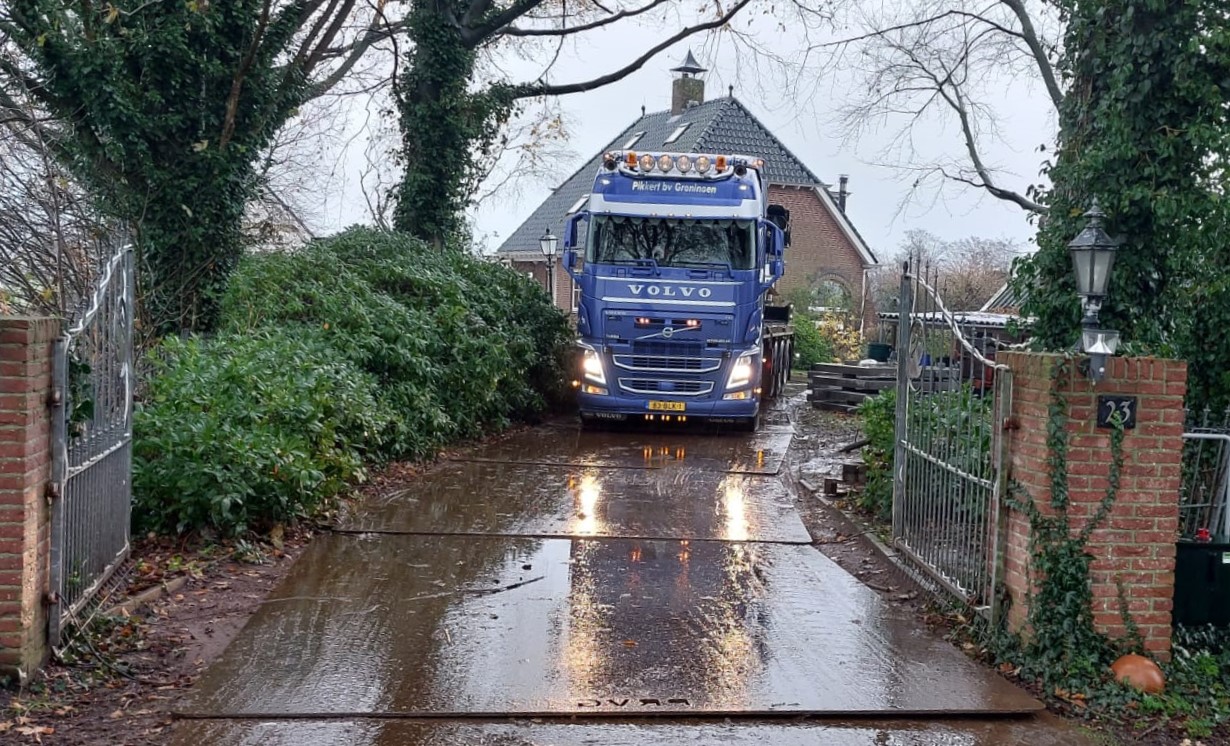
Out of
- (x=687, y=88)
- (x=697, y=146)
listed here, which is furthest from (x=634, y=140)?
(x=697, y=146)

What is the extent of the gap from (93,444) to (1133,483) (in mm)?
5487

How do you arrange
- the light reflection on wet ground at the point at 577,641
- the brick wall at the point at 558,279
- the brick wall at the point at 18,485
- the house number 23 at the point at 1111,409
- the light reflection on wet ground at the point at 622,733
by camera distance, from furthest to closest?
the brick wall at the point at 558,279, the house number 23 at the point at 1111,409, the light reflection on wet ground at the point at 577,641, the brick wall at the point at 18,485, the light reflection on wet ground at the point at 622,733

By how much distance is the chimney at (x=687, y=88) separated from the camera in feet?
124

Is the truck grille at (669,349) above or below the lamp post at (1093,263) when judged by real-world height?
below

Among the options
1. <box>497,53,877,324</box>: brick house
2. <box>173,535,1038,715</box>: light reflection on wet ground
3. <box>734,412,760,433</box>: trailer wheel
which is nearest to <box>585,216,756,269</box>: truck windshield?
<box>734,412,760,433</box>: trailer wheel

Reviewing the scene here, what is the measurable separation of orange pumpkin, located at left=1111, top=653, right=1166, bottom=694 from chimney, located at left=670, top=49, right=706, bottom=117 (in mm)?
34329

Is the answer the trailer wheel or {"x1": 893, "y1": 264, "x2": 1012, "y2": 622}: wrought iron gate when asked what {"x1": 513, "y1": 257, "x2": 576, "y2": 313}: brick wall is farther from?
{"x1": 893, "y1": 264, "x2": 1012, "y2": 622}: wrought iron gate

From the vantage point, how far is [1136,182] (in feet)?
26.8

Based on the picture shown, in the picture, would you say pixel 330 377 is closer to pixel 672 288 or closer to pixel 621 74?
pixel 672 288

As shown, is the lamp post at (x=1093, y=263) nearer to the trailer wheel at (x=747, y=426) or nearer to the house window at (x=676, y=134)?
the trailer wheel at (x=747, y=426)

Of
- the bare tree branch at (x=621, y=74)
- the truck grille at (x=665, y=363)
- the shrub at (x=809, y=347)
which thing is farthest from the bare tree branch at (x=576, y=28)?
the shrub at (x=809, y=347)

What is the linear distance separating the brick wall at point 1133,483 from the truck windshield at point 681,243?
29.5 feet

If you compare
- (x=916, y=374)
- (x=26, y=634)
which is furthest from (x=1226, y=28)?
(x=26, y=634)

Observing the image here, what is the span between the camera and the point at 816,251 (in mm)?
37625
